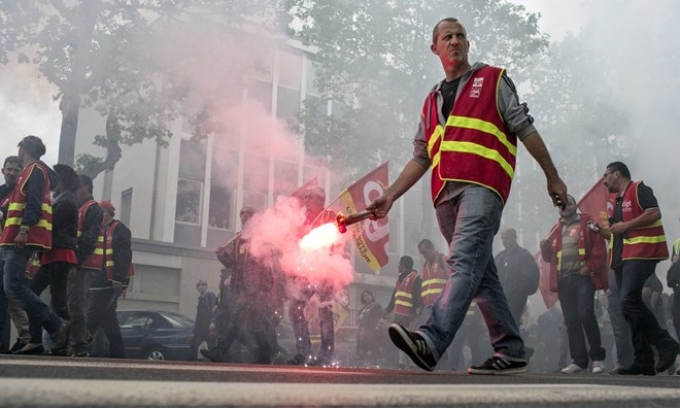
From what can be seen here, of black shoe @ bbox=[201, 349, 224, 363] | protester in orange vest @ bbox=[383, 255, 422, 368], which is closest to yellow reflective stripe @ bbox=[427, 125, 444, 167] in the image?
black shoe @ bbox=[201, 349, 224, 363]

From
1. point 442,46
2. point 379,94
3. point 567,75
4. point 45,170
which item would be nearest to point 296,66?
point 379,94

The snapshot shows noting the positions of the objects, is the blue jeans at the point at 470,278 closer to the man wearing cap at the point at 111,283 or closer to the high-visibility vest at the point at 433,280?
the man wearing cap at the point at 111,283

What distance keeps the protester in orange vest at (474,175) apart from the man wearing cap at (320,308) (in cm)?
376

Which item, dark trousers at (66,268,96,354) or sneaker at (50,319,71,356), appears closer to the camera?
sneaker at (50,319,71,356)

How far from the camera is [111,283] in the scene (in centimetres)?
870

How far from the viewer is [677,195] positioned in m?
29.1

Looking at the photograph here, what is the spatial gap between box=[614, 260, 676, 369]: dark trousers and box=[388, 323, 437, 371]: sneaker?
3.49 metres

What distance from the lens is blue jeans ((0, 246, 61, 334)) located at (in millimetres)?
6305

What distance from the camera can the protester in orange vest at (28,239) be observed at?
634 centimetres

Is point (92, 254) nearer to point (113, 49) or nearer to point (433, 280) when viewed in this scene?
point (433, 280)

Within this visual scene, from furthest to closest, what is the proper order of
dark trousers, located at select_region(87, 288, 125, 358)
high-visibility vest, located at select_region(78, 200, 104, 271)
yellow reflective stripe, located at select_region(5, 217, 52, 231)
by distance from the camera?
dark trousers, located at select_region(87, 288, 125, 358), high-visibility vest, located at select_region(78, 200, 104, 271), yellow reflective stripe, located at select_region(5, 217, 52, 231)

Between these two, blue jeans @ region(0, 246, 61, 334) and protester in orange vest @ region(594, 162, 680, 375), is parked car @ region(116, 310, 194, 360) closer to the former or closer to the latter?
blue jeans @ region(0, 246, 61, 334)

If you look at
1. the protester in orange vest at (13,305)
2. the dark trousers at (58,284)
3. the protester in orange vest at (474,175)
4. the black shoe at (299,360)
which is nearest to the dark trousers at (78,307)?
the dark trousers at (58,284)

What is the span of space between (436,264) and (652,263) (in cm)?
505
